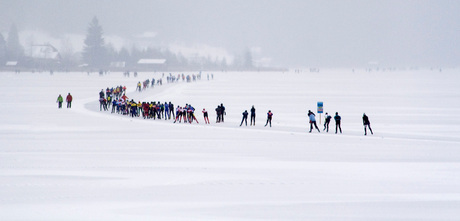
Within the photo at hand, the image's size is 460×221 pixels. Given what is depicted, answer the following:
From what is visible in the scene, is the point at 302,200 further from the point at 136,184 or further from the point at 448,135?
the point at 448,135

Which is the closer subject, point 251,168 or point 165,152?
point 251,168

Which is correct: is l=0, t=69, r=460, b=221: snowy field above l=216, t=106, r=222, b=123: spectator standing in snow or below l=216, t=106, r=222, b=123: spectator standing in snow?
below

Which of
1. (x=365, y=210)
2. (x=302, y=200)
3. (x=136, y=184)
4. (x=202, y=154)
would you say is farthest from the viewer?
(x=202, y=154)

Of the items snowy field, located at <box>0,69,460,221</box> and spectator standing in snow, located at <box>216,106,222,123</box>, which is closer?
snowy field, located at <box>0,69,460,221</box>

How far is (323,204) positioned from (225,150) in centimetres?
839

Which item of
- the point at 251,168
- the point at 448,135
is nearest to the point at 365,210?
the point at 251,168

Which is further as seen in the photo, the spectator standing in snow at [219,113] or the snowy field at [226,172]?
the spectator standing in snow at [219,113]

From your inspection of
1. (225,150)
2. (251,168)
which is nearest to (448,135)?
(225,150)

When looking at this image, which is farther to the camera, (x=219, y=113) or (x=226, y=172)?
(x=219, y=113)

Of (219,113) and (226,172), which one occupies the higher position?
(219,113)

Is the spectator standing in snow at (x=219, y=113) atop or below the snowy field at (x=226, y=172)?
atop

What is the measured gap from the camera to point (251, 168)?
675 inches

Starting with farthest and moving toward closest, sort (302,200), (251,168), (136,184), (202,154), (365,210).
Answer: (202,154) < (251,168) < (136,184) < (302,200) < (365,210)

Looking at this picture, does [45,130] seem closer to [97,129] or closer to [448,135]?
[97,129]
